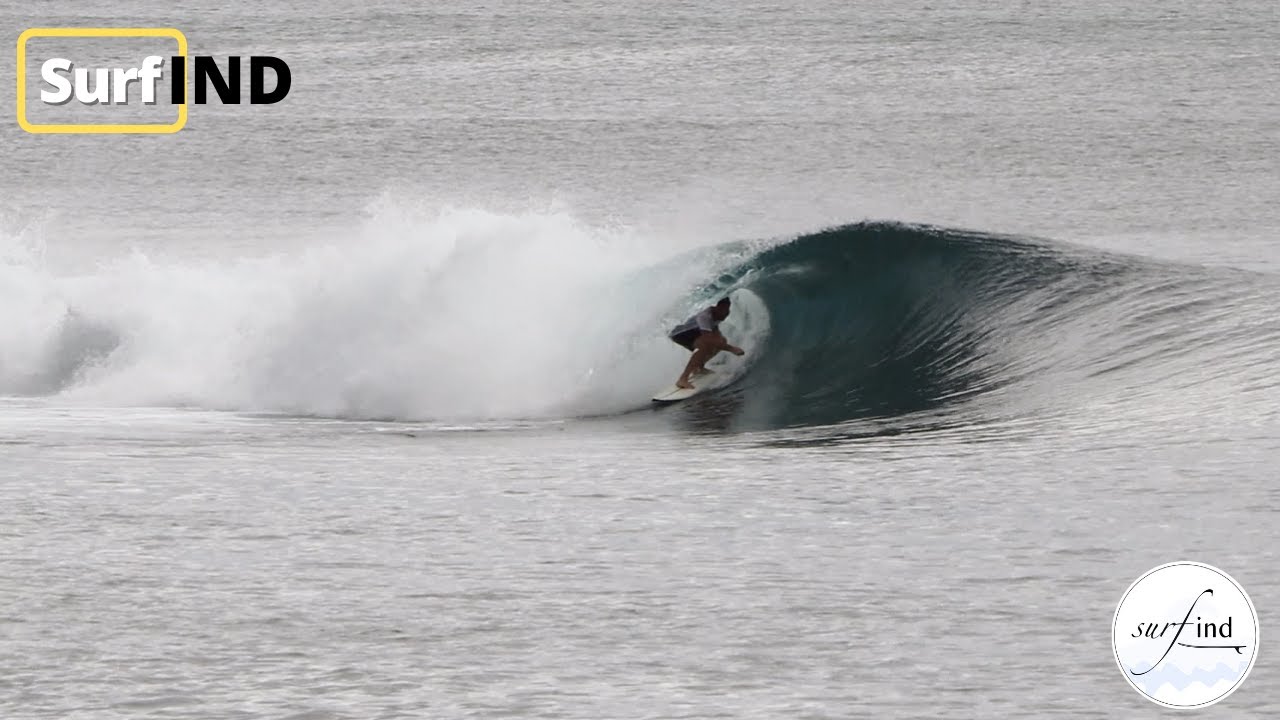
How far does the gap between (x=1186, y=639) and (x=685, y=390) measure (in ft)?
30.0

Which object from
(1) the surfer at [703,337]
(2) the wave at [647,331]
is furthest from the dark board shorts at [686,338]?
(2) the wave at [647,331]

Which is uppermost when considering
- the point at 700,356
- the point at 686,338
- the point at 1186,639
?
the point at 686,338

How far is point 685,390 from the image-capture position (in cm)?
1761

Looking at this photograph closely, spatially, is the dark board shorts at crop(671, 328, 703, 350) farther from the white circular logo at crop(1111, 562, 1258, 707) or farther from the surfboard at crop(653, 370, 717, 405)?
the white circular logo at crop(1111, 562, 1258, 707)

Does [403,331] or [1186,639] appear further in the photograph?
[403,331]

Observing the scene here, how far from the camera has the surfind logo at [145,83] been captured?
75750mm

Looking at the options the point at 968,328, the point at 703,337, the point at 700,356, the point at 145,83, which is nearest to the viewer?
the point at 700,356

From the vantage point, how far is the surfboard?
17.4 meters

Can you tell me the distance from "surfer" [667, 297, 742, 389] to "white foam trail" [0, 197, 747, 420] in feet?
1.84

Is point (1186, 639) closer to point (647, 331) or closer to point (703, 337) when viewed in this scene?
point (703, 337)

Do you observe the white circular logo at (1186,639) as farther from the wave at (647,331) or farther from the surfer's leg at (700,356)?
the surfer's leg at (700,356)

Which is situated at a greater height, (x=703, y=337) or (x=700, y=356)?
(x=703, y=337)

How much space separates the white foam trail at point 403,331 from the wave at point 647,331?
0.03m

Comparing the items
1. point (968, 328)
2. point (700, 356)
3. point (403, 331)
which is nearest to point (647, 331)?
point (700, 356)
